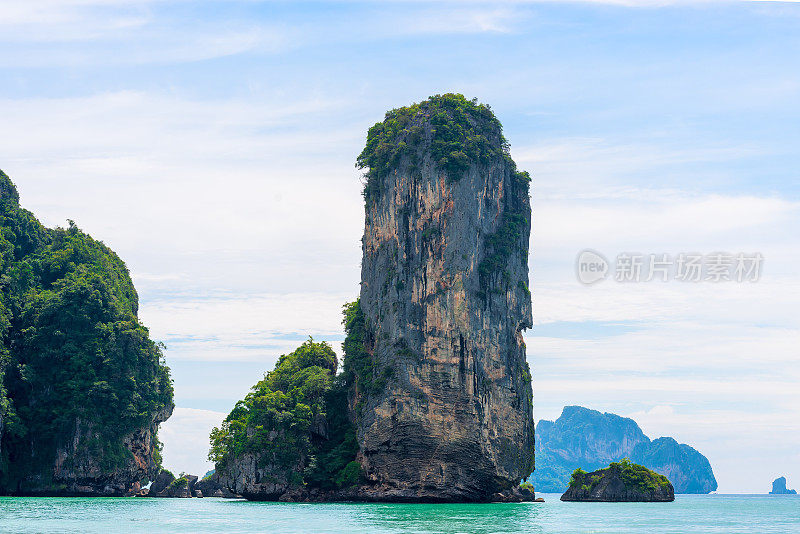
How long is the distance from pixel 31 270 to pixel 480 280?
3221 centimetres

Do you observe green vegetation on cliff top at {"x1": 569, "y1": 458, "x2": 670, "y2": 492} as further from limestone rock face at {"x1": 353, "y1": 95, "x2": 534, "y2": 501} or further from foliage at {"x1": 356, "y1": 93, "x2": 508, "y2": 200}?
foliage at {"x1": 356, "y1": 93, "x2": 508, "y2": 200}

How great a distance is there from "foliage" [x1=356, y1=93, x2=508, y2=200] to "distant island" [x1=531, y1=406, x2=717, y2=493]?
404 ft

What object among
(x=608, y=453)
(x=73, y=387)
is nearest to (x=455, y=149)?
(x=73, y=387)

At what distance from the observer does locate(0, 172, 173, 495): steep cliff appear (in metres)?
54.7

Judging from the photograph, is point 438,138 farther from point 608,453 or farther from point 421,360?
point 608,453

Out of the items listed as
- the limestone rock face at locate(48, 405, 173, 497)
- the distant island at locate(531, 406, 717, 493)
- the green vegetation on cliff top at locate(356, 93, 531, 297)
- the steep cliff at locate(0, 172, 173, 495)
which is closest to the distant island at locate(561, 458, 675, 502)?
the green vegetation on cliff top at locate(356, 93, 531, 297)

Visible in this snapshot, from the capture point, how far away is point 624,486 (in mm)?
59562

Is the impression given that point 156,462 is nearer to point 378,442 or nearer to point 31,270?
point 31,270

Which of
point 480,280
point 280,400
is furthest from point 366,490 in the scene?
point 480,280

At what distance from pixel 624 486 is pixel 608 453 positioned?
437 feet

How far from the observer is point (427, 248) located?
49.9 meters

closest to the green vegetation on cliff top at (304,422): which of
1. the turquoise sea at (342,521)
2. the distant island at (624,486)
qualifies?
the turquoise sea at (342,521)

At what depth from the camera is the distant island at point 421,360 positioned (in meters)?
47.0

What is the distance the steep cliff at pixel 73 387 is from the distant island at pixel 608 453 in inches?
4784
